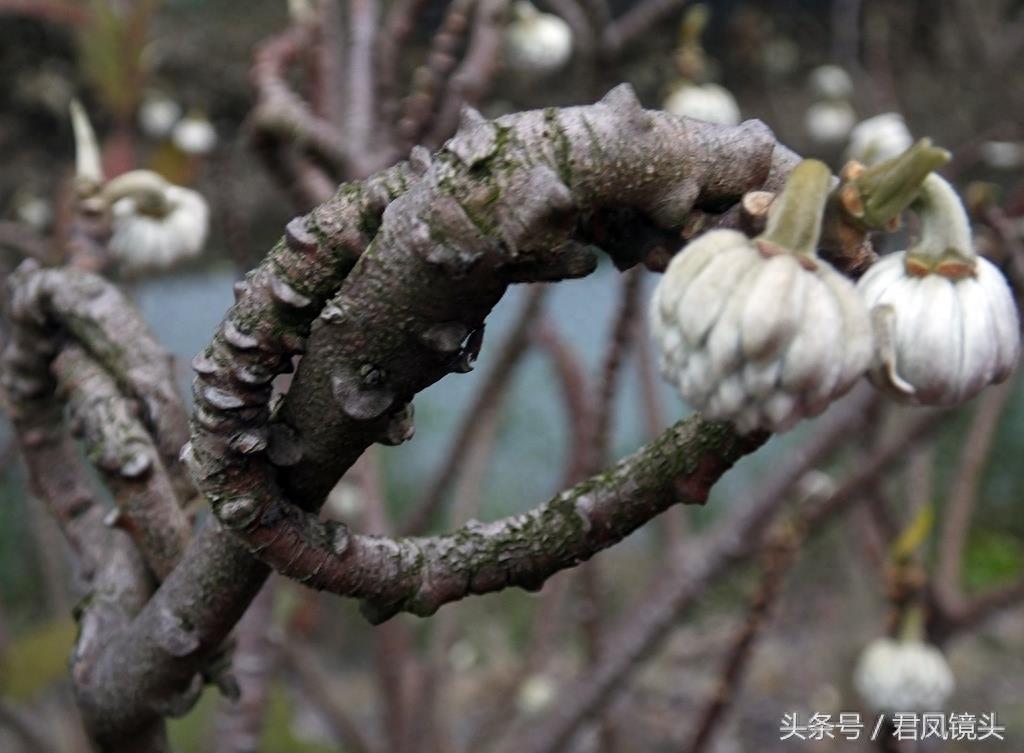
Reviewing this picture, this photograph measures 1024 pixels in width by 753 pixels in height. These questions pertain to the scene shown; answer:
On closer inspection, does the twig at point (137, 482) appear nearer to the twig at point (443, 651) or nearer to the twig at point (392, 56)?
the twig at point (392, 56)

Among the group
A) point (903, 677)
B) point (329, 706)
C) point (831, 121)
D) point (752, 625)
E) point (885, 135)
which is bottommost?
point (329, 706)

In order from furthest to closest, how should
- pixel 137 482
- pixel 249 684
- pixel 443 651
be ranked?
pixel 443 651
pixel 249 684
pixel 137 482

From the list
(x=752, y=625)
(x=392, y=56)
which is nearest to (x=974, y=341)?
(x=752, y=625)

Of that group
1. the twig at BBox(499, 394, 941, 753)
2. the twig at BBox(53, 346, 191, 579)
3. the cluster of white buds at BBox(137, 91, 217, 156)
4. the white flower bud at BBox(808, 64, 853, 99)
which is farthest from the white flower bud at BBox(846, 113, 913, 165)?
the cluster of white buds at BBox(137, 91, 217, 156)

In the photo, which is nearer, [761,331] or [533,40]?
[761,331]

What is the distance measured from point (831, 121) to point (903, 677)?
1153 millimetres

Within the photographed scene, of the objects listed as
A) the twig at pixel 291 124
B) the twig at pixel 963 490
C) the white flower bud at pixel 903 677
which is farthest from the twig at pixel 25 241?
the twig at pixel 963 490

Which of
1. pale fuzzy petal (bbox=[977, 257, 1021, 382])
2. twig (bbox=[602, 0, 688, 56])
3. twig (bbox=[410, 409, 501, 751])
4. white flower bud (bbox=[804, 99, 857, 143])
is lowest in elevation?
twig (bbox=[410, 409, 501, 751])

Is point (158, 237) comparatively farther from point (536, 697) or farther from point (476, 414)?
point (536, 697)

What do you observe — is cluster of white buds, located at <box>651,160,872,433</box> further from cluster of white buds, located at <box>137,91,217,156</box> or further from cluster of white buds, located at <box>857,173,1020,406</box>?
cluster of white buds, located at <box>137,91,217,156</box>

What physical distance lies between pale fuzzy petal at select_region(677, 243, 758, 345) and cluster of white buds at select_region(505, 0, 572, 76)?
3.57ft

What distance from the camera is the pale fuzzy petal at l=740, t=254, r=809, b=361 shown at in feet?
0.80

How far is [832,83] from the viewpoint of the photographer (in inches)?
75.3

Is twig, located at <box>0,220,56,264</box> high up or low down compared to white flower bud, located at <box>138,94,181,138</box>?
up
